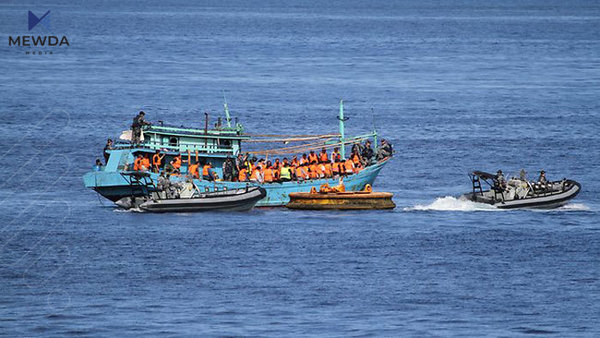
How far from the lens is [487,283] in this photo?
5856 cm

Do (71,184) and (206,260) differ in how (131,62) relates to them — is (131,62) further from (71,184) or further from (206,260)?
(206,260)

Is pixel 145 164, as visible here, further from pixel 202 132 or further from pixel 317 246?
pixel 317 246

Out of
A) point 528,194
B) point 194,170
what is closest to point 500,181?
point 528,194

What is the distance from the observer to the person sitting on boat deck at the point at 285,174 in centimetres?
7312

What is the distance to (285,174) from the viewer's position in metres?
73.1

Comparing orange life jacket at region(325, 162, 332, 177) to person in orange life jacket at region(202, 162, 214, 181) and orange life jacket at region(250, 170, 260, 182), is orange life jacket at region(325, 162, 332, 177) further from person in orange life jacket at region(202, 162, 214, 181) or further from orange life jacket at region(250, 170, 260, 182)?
person in orange life jacket at region(202, 162, 214, 181)

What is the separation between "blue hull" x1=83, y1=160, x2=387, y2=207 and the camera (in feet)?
237

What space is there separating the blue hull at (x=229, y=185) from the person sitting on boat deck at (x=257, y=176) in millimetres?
364

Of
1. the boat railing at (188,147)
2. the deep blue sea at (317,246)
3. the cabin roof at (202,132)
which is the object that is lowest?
the deep blue sea at (317,246)

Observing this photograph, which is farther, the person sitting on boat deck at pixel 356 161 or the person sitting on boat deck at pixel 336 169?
the person sitting on boat deck at pixel 356 161

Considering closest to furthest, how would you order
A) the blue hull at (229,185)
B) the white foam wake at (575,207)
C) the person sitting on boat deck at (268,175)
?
the blue hull at (229,185)
the person sitting on boat deck at (268,175)
the white foam wake at (575,207)

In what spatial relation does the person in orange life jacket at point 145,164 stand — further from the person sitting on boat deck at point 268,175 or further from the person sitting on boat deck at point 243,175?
the person sitting on boat deck at point 268,175

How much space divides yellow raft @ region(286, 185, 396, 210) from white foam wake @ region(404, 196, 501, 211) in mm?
2255

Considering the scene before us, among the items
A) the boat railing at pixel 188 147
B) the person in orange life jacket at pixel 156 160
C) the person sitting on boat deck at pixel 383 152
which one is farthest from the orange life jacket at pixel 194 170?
the person sitting on boat deck at pixel 383 152
